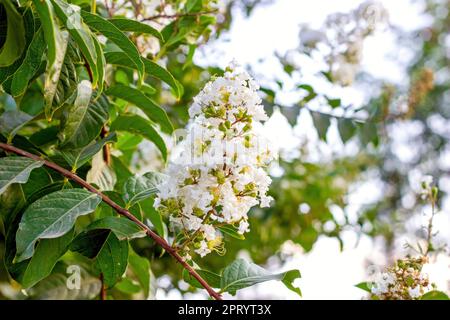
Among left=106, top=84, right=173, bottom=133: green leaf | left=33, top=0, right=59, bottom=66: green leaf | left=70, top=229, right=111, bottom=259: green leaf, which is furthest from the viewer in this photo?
left=106, top=84, right=173, bottom=133: green leaf

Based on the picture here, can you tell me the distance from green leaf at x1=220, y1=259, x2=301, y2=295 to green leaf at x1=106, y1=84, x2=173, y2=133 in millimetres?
231

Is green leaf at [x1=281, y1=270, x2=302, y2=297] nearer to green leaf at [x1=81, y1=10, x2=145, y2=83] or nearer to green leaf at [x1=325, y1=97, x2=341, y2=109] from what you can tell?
green leaf at [x1=81, y1=10, x2=145, y2=83]

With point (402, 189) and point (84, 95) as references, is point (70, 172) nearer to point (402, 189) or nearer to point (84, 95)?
point (84, 95)

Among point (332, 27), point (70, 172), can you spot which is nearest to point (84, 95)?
point (70, 172)

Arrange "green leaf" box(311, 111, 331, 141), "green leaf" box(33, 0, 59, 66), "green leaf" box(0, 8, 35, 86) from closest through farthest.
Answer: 1. "green leaf" box(33, 0, 59, 66)
2. "green leaf" box(0, 8, 35, 86)
3. "green leaf" box(311, 111, 331, 141)

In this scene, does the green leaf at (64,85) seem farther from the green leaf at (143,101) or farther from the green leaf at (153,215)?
the green leaf at (153,215)

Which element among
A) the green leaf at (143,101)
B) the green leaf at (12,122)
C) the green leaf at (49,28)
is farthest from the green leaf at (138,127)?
the green leaf at (49,28)

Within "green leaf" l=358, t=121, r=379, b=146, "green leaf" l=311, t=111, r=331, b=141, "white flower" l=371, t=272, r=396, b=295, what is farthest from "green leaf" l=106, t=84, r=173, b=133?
"green leaf" l=358, t=121, r=379, b=146

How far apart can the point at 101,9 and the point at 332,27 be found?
811 mm

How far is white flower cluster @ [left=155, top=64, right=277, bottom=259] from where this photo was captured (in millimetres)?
668

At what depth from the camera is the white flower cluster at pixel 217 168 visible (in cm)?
67

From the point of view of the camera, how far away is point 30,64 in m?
0.68

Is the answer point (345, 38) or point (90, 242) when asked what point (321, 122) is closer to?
point (345, 38)

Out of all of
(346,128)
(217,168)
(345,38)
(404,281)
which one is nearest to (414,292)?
(404,281)
